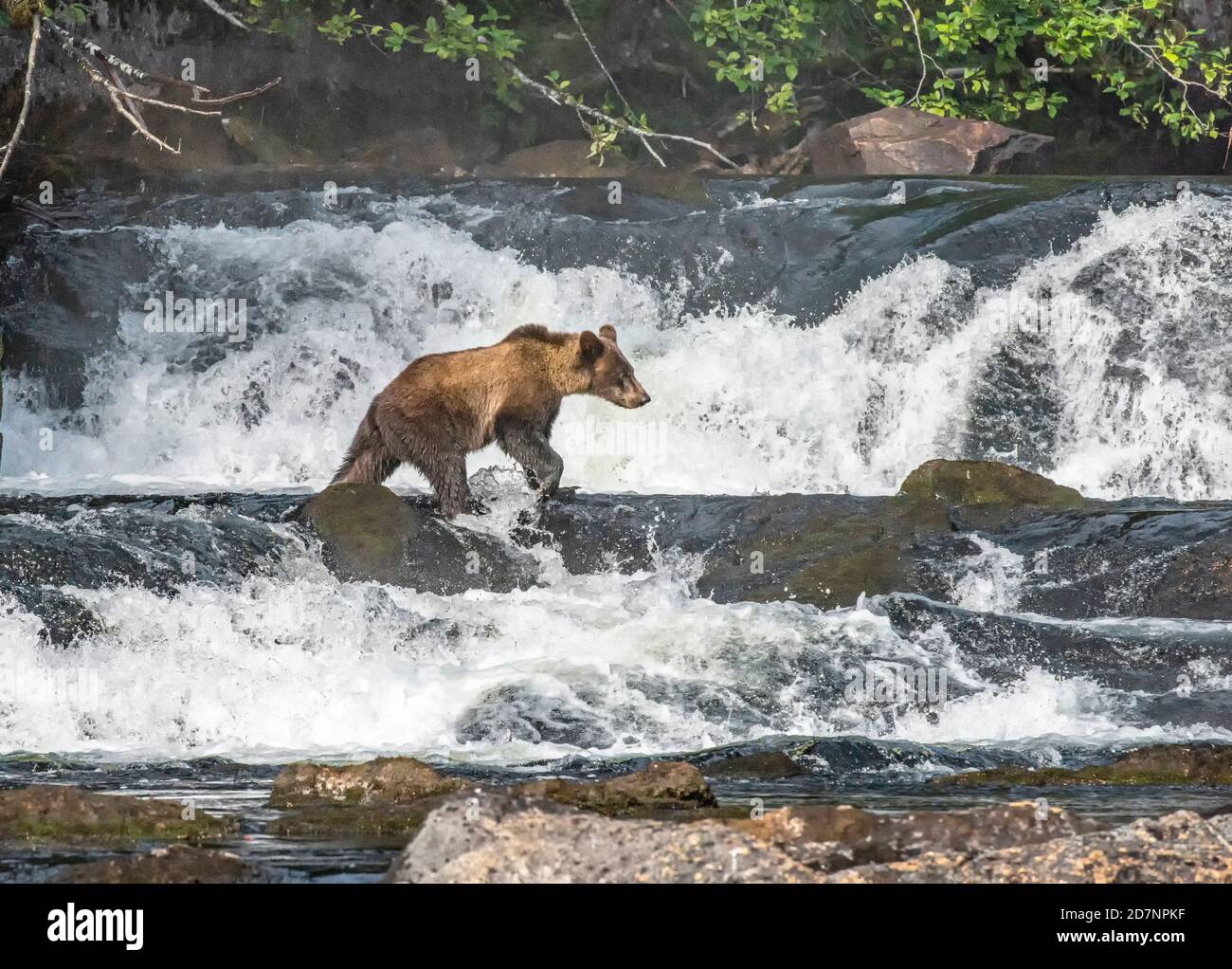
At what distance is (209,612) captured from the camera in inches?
450

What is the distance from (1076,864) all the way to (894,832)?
60cm

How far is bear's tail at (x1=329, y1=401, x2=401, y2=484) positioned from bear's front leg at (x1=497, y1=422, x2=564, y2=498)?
835 millimetres

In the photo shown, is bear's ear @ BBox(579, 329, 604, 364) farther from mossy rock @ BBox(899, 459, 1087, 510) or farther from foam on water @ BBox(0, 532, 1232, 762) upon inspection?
mossy rock @ BBox(899, 459, 1087, 510)

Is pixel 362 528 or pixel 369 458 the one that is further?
pixel 369 458

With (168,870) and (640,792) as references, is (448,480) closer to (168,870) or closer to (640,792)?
(640,792)

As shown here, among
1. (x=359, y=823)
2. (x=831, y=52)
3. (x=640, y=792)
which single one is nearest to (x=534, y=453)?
(x=640, y=792)

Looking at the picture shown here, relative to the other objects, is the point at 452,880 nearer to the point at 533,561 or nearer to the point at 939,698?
the point at 939,698

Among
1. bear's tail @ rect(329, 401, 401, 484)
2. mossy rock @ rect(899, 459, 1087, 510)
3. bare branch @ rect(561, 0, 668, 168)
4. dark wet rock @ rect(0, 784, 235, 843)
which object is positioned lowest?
dark wet rock @ rect(0, 784, 235, 843)

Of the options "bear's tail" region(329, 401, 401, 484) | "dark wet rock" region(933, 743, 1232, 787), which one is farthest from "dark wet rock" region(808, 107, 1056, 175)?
"dark wet rock" region(933, 743, 1232, 787)

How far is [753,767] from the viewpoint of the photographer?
9039 millimetres

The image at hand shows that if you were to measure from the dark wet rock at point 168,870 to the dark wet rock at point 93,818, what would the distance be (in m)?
0.91

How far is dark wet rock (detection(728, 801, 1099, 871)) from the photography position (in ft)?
19.5
